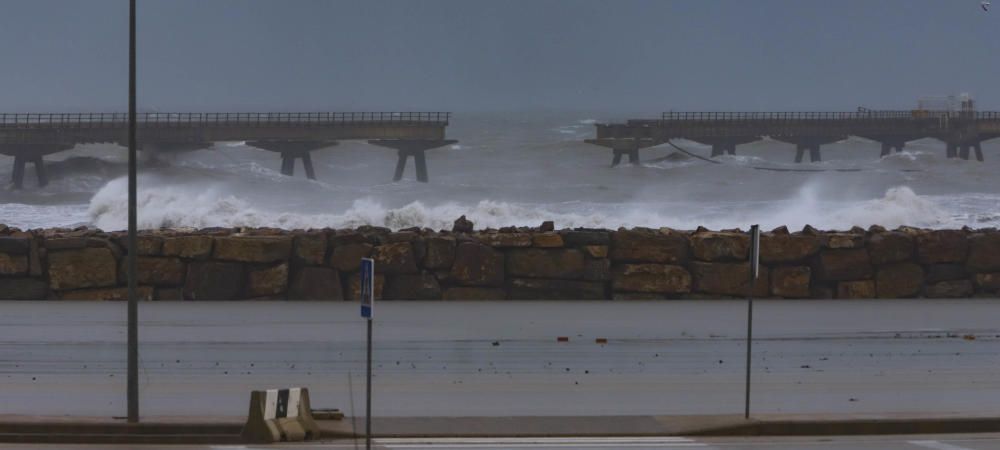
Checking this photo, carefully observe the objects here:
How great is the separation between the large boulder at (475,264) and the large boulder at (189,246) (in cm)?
370

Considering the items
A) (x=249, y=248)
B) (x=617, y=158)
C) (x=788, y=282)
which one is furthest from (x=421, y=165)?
(x=249, y=248)

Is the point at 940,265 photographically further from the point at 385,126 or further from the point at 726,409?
the point at 385,126

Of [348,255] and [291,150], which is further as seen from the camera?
[291,150]

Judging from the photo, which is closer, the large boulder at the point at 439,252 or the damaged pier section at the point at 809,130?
the large boulder at the point at 439,252

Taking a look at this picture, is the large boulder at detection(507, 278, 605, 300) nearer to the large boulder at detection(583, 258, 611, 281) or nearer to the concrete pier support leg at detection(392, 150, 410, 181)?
the large boulder at detection(583, 258, 611, 281)

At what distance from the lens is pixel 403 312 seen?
84.5 ft

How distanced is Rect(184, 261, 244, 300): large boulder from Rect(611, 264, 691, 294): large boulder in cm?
578

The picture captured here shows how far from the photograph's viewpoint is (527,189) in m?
79.8

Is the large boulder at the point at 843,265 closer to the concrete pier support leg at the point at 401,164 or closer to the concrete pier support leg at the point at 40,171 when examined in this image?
the concrete pier support leg at the point at 40,171

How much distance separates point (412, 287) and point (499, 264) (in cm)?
→ 137

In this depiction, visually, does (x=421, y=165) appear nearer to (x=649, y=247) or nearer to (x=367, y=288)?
(x=649, y=247)

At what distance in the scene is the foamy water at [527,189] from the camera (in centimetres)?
4409

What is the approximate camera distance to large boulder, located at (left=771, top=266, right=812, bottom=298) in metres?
27.9

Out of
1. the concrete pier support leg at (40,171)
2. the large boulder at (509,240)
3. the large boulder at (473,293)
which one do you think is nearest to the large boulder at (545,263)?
the large boulder at (509,240)
